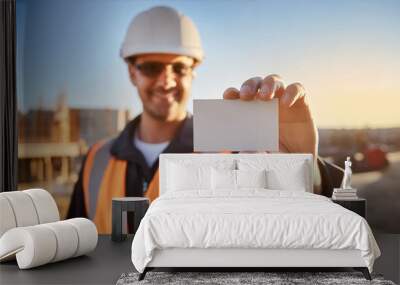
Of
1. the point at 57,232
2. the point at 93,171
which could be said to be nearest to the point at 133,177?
the point at 93,171

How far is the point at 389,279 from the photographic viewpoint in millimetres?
5125

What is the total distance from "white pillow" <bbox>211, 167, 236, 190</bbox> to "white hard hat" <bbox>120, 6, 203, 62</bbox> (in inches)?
67.0

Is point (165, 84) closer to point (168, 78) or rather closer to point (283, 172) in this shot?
point (168, 78)

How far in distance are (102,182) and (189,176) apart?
147 centimetres

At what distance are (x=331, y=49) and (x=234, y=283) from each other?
3.89 metres

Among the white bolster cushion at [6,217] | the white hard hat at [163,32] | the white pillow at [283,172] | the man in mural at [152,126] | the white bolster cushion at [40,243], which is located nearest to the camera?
the white bolster cushion at [40,243]

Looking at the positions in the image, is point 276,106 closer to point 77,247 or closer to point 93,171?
point 93,171

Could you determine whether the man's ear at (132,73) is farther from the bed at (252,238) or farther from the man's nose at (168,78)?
the bed at (252,238)

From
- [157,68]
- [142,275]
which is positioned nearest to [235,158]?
[157,68]

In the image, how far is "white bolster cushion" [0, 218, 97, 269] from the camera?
5.40 m

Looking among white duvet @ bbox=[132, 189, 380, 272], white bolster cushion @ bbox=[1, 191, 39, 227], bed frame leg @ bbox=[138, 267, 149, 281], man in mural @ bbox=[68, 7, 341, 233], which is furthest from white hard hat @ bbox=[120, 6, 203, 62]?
bed frame leg @ bbox=[138, 267, 149, 281]

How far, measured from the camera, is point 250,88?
7.68 meters

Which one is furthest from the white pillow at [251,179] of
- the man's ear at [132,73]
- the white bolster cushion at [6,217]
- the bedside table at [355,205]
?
the white bolster cushion at [6,217]

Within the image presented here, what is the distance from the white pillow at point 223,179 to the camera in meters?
6.82
